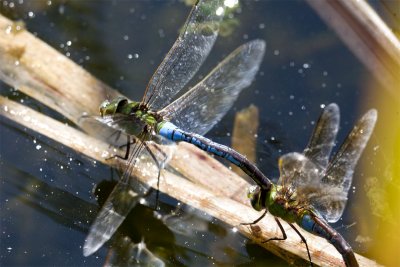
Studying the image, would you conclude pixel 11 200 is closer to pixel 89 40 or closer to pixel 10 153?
pixel 10 153

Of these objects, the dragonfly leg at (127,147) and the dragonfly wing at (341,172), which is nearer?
the dragonfly wing at (341,172)

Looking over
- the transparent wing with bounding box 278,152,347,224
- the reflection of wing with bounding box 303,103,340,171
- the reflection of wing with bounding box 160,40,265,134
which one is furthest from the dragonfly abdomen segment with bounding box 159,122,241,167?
the reflection of wing with bounding box 303,103,340,171

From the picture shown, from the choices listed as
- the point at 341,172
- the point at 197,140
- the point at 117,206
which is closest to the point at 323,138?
the point at 341,172

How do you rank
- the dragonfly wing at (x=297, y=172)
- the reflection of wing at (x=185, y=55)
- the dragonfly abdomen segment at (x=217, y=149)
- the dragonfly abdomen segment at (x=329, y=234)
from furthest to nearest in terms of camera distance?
the reflection of wing at (x=185, y=55) < the dragonfly wing at (x=297, y=172) < the dragonfly abdomen segment at (x=217, y=149) < the dragonfly abdomen segment at (x=329, y=234)

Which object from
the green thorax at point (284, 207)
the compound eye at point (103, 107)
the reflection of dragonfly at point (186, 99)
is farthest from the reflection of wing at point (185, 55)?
the green thorax at point (284, 207)

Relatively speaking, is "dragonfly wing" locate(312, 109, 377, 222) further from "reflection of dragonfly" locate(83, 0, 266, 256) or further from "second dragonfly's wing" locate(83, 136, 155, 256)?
"second dragonfly's wing" locate(83, 136, 155, 256)

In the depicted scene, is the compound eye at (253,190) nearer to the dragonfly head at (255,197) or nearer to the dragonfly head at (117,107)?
the dragonfly head at (255,197)

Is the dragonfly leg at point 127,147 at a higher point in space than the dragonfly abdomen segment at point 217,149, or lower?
lower
